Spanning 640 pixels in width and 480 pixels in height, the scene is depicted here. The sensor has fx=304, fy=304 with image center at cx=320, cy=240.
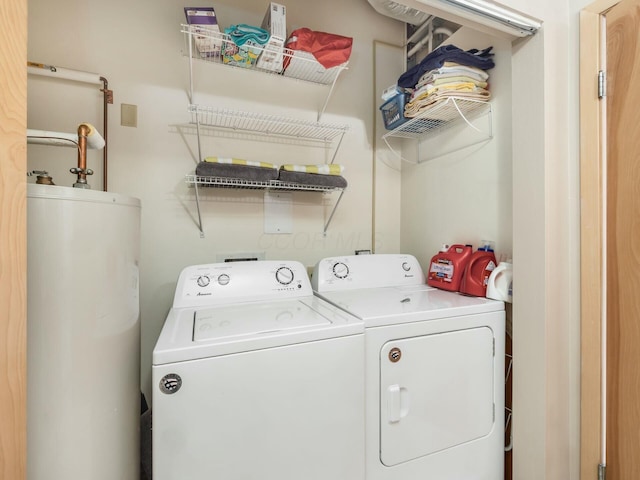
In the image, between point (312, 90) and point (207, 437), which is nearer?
point (207, 437)

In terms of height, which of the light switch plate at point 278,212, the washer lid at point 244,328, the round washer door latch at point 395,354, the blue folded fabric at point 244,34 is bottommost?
the round washer door latch at point 395,354

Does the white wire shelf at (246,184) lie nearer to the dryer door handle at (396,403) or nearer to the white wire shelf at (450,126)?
the white wire shelf at (450,126)

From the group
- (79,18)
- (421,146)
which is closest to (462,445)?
(421,146)

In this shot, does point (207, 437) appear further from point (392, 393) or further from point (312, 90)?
point (312, 90)

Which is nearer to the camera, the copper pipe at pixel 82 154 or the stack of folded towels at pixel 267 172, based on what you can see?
the copper pipe at pixel 82 154

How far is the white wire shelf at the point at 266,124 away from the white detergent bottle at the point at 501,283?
3.98ft

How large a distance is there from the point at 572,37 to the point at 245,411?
1.94 meters

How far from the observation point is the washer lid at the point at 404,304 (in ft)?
4.03

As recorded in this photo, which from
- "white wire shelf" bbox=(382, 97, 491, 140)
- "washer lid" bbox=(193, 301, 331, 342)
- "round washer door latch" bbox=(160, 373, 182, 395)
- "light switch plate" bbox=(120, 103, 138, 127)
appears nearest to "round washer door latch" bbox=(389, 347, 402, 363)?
"washer lid" bbox=(193, 301, 331, 342)

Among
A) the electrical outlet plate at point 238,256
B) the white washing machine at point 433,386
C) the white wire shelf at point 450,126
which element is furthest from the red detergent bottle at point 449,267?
the electrical outlet plate at point 238,256

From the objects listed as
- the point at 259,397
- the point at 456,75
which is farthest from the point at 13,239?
the point at 456,75

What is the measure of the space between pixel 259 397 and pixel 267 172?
3.76ft

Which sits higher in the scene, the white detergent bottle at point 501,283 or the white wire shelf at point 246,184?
the white wire shelf at point 246,184

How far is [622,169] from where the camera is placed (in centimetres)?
116
